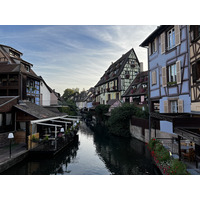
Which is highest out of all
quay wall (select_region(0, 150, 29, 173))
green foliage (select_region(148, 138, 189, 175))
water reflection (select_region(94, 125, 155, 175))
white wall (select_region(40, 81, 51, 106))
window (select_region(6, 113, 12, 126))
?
white wall (select_region(40, 81, 51, 106))

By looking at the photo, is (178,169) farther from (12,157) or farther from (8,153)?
(8,153)

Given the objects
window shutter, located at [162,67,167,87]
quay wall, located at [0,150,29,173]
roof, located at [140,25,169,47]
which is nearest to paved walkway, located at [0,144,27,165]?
quay wall, located at [0,150,29,173]

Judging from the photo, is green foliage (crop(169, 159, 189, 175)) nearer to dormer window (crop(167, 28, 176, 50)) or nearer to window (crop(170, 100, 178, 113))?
window (crop(170, 100, 178, 113))

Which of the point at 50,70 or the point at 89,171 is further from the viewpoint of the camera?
the point at 50,70

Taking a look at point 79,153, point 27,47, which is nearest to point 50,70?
point 27,47

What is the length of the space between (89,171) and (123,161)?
2.95m

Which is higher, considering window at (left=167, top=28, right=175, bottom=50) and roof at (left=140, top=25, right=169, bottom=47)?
roof at (left=140, top=25, right=169, bottom=47)

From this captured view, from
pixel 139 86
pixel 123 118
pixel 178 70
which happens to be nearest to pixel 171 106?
pixel 178 70

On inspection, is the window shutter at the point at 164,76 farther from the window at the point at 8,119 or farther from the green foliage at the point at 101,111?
the green foliage at the point at 101,111

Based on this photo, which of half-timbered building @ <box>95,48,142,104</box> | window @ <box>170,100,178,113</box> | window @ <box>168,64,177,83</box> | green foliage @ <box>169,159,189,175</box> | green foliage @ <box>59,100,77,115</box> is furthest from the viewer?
half-timbered building @ <box>95,48,142,104</box>

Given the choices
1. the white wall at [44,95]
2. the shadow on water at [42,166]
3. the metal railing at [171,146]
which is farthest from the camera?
the white wall at [44,95]

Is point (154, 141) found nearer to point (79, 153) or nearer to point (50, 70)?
point (79, 153)

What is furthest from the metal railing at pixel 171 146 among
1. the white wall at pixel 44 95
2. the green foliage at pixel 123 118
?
the white wall at pixel 44 95

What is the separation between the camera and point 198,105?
7.94 m
